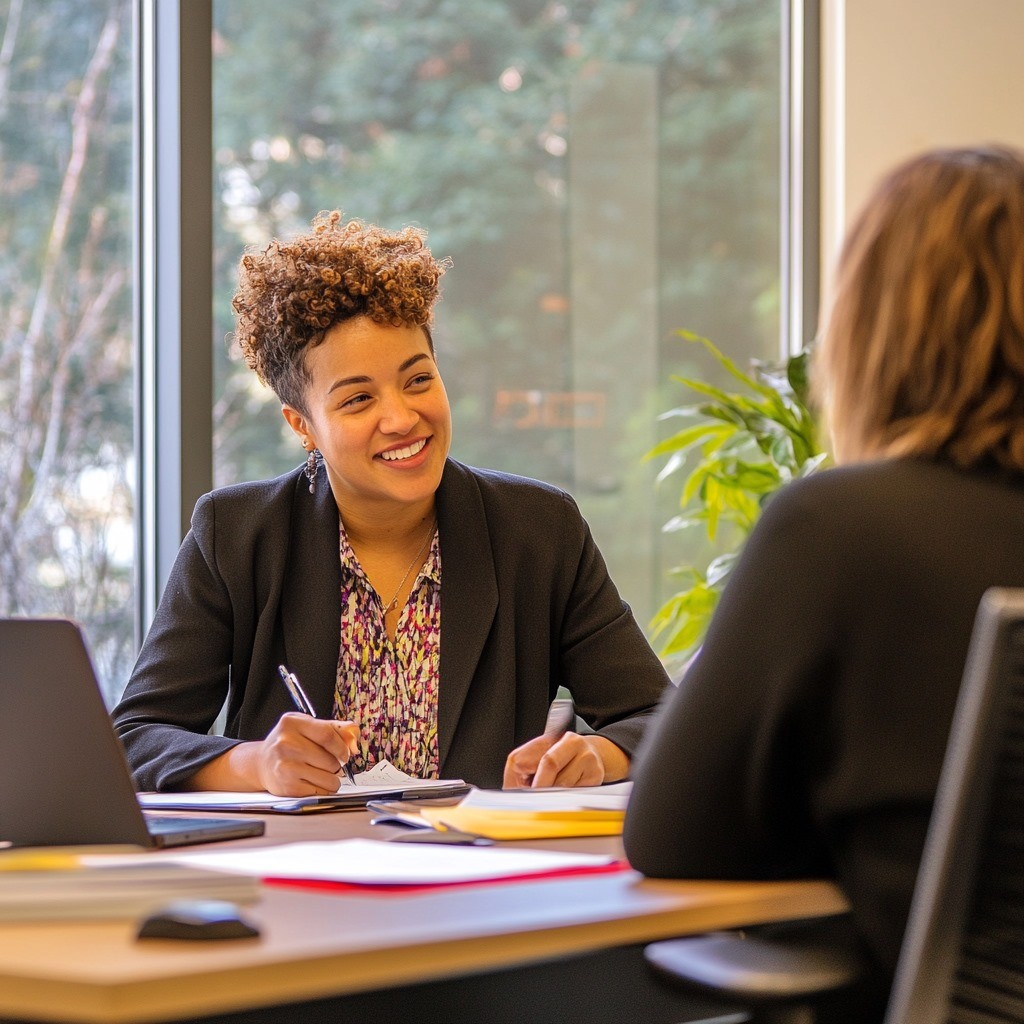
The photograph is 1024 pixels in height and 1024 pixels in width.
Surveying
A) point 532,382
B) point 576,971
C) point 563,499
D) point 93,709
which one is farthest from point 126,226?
point 576,971

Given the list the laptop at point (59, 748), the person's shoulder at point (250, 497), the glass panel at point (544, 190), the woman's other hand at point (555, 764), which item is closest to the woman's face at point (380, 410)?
the person's shoulder at point (250, 497)

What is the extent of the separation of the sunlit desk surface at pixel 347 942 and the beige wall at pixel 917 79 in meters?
3.44

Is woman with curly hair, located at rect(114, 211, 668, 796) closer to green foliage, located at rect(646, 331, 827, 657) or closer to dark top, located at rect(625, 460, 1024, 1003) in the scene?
dark top, located at rect(625, 460, 1024, 1003)

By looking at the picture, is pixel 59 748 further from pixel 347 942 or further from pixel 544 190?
pixel 544 190

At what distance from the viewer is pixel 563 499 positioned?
2412 mm

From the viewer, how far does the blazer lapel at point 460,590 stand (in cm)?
218

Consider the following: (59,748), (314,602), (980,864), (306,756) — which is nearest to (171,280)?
(314,602)

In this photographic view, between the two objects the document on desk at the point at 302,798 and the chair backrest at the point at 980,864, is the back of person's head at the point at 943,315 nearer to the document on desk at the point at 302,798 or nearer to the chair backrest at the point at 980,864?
the chair backrest at the point at 980,864

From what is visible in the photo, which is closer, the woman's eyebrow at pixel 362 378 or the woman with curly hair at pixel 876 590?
the woman with curly hair at pixel 876 590

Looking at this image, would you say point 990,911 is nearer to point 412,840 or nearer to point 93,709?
point 412,840

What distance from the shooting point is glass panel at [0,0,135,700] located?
10.2ft

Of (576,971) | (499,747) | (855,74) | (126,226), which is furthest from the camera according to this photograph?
(855,74)

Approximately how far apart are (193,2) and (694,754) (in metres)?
2.69

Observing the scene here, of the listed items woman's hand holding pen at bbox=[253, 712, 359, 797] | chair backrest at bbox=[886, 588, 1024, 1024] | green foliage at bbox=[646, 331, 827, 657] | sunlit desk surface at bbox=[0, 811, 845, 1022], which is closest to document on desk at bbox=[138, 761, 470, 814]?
woman's hand holding pen at bbox=[253, 712, 359, 797]
